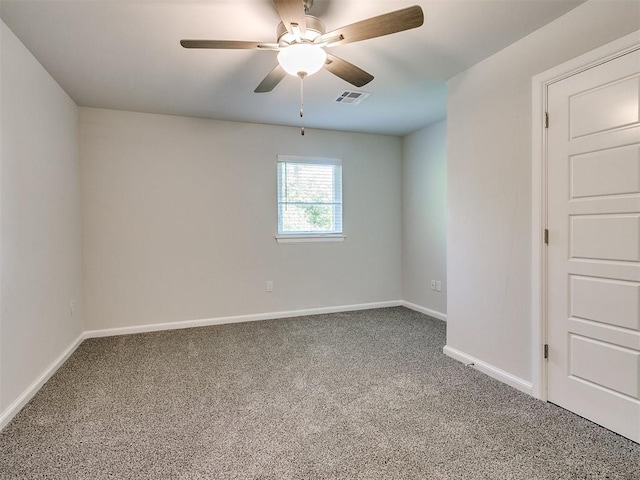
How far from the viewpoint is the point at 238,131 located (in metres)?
4.10

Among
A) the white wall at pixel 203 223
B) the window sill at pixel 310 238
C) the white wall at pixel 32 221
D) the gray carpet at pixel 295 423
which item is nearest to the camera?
the gray carpet at pixel 295 423

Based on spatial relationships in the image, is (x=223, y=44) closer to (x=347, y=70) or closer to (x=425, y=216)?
(x=347, y=70)

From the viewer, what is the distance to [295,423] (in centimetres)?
198

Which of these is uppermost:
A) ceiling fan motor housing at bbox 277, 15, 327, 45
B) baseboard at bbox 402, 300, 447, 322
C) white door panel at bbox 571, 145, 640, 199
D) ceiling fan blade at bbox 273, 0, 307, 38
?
ceiling fan motor housing at bbox 277, 15, 327, 45

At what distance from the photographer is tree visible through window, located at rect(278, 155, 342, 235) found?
4.32 metres

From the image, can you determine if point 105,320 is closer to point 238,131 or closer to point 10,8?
point 238,131

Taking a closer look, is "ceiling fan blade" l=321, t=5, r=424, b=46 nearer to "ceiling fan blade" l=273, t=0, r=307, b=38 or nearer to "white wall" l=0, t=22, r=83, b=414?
"ceiling fan blade" l=273, t=0, r=307, b=38

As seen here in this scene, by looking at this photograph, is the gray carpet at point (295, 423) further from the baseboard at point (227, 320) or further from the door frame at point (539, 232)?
the baseboard at point (227, 320)

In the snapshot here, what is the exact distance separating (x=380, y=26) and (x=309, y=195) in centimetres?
285

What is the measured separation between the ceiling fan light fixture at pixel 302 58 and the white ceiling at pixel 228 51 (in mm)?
325

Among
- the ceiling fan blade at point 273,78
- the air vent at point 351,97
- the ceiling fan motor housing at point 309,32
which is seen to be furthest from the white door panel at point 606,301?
the air vent at point 351,97

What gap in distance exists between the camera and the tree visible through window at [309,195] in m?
4.32

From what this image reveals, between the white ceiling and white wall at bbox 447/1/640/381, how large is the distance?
15 centimetres

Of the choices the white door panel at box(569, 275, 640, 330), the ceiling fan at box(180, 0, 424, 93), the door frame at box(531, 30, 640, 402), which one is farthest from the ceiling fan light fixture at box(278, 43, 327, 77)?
the white door panel at box(569, 275, 640, 330)
